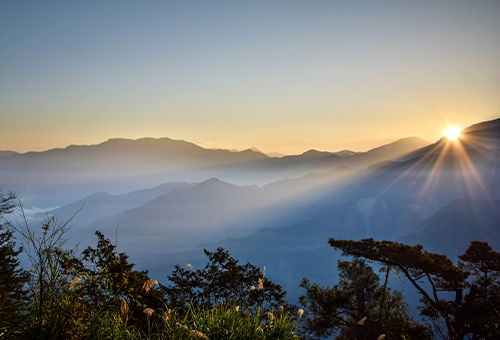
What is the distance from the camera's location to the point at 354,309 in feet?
61.3

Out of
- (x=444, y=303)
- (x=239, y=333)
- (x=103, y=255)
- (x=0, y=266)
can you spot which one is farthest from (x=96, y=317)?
(x=0, y=266)

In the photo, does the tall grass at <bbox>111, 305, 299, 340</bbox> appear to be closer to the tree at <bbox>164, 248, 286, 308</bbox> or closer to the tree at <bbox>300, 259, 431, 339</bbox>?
the tree at <bbox>164, 248, 286, 308</bbox>

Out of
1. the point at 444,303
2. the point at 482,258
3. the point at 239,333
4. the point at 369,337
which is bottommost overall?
the point at 369,337

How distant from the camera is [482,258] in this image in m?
14.9

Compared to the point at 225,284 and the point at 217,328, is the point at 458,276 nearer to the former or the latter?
the point at 225,284

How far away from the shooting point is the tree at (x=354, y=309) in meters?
16.5

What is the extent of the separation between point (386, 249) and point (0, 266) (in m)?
24.2

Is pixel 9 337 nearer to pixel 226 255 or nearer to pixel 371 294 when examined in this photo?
pixel 226 255

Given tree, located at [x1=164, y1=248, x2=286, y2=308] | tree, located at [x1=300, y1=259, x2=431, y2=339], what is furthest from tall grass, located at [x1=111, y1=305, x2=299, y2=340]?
tree, located at [x1=300, y1=259, x2=431, y2=339]

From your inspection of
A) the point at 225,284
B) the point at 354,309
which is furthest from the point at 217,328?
the point at 354,309

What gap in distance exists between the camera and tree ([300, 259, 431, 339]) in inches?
648

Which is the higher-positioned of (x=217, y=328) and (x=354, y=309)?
(x=217, y=328)

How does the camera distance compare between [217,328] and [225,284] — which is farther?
[225,284]

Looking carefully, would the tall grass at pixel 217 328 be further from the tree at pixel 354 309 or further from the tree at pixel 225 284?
the tree at pixel 354 309
